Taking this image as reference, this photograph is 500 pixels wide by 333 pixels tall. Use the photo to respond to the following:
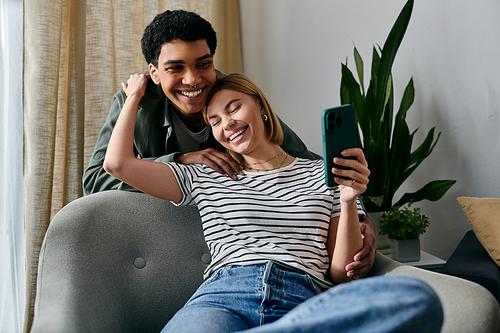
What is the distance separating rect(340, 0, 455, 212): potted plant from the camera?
1618 mm

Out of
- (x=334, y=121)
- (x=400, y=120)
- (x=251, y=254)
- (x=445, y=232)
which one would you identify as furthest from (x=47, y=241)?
(x=445, y=232)

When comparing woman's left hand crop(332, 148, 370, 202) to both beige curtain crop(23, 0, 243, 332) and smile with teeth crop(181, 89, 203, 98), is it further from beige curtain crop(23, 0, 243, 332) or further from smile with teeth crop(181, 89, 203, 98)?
beige curtain crop(23, 0, 243, 332)

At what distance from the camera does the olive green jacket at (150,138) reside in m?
1.36

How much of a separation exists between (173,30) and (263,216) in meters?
0.63

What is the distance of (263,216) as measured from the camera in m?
1.05

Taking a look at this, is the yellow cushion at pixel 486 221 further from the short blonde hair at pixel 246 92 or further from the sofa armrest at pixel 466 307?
the short blonde hair at pixel 246 92

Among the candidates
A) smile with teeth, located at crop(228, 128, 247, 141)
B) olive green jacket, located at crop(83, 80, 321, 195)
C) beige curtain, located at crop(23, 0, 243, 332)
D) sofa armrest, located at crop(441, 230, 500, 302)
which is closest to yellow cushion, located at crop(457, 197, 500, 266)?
sofa armrest, located at crop(441, 230, 500, 302)

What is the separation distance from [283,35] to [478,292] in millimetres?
1856

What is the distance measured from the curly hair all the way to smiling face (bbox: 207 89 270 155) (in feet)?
0.76

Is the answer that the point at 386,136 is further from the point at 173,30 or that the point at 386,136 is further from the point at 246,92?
the point at 173,30

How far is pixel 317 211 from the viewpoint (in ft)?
3.50

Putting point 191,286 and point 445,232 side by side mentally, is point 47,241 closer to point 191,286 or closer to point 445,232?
point 191,286

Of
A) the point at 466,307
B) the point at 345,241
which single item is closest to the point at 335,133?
the point at 345,241

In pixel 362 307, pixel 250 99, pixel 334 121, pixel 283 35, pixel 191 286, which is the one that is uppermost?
pixel 283 35
